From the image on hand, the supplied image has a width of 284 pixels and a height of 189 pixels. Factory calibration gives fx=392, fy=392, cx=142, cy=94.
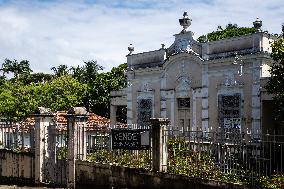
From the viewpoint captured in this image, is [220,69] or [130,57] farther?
[130,57]

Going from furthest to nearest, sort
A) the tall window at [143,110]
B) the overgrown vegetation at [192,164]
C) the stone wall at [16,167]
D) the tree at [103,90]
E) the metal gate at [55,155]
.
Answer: the tree at [103,90] → the tall window at [143,110] → the stone wall at [16,167] → the metal gate at [55,155] → the overgrown vegetation at [192,164]

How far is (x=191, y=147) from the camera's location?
378 inches

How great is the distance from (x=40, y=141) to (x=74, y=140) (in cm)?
132

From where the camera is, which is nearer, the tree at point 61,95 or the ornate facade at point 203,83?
the ornate facade at point 203,83

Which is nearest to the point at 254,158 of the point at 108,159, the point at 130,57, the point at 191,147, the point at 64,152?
the point at 191,147

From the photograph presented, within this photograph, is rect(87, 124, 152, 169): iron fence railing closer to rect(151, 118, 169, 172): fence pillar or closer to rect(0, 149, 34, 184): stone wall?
rect(151, 118, 169, 172): fence pillar

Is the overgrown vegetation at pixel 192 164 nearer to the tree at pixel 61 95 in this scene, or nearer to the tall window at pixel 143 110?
the tall window at pixel 143 110

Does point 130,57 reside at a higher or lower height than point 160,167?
higher

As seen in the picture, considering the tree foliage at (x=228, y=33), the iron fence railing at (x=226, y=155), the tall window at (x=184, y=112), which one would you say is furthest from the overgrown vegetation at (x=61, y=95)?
the iron fence railing at (x=226, y=155)

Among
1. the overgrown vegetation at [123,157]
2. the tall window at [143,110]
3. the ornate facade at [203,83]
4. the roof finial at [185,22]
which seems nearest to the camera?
the overgrown vegetation at [123,157]

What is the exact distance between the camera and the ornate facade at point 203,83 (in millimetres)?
16656

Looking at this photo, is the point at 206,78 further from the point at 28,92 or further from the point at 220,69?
the point at 28,92

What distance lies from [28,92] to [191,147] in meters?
23.7

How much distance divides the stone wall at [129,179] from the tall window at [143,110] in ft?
33.2
